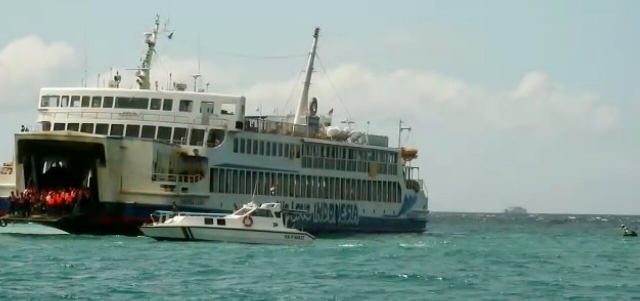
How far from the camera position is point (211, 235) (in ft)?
168

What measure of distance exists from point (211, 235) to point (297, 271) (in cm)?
1013

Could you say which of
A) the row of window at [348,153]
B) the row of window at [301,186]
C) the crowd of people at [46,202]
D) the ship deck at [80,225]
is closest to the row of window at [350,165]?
the row of window at [348,153]

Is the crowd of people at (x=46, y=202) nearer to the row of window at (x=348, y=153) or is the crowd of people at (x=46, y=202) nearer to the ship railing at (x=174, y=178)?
the ship railing at (x=174, y=178)

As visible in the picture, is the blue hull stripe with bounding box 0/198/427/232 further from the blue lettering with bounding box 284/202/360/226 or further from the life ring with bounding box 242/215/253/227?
the life ring with bounding box 242/215/253/227

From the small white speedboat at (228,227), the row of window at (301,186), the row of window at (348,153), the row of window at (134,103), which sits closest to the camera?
the small white speedboat at (228,227)

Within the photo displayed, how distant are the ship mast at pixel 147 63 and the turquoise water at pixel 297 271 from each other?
8343 millimetres

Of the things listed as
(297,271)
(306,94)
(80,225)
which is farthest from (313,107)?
(297,271)

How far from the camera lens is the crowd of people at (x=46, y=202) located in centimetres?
5362

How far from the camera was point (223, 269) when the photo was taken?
41094mm

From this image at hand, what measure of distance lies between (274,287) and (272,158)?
2512 centimetres

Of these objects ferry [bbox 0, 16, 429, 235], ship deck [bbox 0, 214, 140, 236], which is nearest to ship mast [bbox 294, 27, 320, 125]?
ferry [bbox 0, 16, 429, 235]

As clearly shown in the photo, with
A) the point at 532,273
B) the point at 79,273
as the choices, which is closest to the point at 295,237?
the point at 532,273

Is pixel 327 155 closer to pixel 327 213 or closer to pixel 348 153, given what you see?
pixel 348 153

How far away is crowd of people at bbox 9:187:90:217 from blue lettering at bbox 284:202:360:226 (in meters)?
11.0
